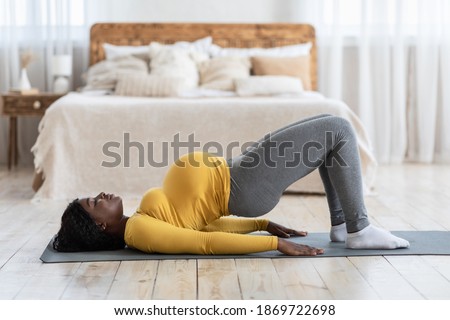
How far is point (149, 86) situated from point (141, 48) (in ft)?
2.53

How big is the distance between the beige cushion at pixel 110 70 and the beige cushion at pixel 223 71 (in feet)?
1.43

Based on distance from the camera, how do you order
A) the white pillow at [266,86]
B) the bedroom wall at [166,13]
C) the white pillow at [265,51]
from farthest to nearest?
the bedroom wall at [166,13] < the white pillow at [265,51] < the white pillow at [266,86]

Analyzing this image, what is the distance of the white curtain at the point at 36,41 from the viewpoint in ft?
20.6

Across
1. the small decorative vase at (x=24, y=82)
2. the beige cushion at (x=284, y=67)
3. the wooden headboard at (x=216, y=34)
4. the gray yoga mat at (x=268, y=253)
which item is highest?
the wooden headboard at (x=216, y=34)

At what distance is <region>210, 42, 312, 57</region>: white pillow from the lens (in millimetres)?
6144

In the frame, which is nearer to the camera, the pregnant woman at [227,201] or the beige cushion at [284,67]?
the pregnant woman at [227,201]

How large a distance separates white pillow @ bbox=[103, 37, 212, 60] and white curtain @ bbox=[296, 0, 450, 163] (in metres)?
0.83

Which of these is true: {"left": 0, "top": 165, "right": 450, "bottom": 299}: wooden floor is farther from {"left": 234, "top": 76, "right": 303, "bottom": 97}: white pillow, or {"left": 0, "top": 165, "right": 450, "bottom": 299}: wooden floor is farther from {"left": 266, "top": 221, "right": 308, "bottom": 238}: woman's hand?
{"left": 234, "top": 76, "right": 303, "bottom": 97}: white pillow

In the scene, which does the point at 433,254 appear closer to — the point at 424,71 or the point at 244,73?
the point at 244,73

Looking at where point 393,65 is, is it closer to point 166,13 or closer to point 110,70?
point 166,13

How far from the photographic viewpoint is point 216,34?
6.37 m

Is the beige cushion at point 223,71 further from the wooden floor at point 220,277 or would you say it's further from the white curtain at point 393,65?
the wooden floor at point 220,277

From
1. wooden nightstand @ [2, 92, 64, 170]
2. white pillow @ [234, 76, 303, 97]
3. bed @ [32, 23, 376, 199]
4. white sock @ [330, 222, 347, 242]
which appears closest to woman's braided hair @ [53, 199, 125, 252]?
white sock @ [330, 222, 347, 242]

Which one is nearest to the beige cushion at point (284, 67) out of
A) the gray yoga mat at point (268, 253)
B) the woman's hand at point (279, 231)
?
the woman's hand at point (279, 231)
